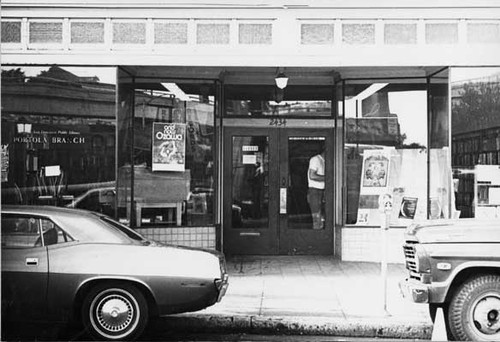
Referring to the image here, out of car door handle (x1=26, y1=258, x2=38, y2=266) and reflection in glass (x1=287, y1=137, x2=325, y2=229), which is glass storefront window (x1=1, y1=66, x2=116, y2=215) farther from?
reflection in glass (x1=287, y1=137, x2=325, y2=229)

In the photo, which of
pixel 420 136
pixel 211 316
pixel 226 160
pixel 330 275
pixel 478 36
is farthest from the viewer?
pixel 226 160

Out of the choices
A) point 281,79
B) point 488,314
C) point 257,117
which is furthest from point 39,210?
point 257,117

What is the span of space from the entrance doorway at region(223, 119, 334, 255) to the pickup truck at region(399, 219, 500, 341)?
5.62 m

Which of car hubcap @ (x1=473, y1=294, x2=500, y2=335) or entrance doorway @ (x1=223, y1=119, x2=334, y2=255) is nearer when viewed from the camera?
car hubcap @ (x1=473, y1=294, x2=500, y2=335)

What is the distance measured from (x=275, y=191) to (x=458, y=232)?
5998mm

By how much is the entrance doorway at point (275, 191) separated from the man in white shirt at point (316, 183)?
0.06 ft

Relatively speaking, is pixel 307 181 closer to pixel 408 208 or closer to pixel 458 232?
pixel 408 208

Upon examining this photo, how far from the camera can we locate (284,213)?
13.5 metres

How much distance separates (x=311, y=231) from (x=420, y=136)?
2781 millimetres

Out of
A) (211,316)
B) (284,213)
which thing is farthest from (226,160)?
(211,316)

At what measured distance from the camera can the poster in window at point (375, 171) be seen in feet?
42.3

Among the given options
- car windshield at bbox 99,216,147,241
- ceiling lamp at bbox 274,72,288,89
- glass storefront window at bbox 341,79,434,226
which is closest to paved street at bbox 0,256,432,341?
car windshield at bbox 99,216,147,241

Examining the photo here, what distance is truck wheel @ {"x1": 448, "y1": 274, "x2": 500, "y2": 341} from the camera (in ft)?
25.0

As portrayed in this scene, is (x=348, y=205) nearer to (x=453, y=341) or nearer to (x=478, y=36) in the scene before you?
(x=478, y=36)
